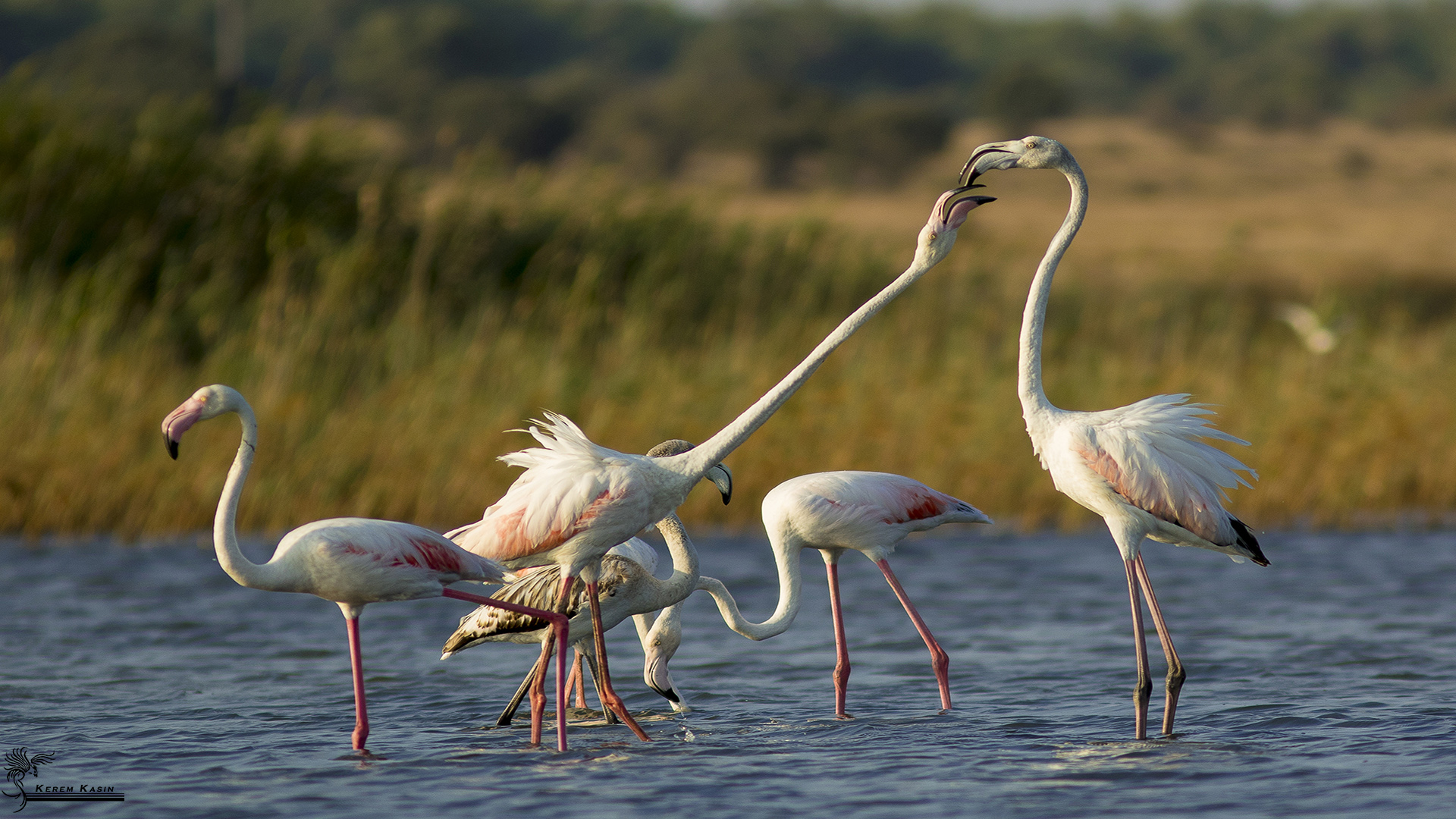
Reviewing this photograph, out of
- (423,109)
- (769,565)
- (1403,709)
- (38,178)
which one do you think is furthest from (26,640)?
(423,109)

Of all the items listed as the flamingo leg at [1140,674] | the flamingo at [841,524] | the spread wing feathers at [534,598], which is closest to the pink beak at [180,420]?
the spread wing feathers at [534,598]

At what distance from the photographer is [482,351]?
12594mm

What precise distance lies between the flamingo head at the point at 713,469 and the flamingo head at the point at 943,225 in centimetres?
106

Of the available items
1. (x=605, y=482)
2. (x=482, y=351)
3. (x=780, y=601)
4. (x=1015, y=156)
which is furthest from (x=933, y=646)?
(x=482, y=351)

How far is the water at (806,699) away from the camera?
20.0 ft

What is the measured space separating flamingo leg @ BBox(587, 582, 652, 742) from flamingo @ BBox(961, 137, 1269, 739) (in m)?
1.77

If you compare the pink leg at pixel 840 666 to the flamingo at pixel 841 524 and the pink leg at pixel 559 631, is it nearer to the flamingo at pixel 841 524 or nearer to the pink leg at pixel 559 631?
the flamingo at pixel 841 524

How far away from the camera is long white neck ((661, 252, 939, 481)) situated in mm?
6094

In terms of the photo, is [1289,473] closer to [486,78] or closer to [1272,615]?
[1272,615]

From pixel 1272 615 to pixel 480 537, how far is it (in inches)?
209

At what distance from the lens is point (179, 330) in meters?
13.4

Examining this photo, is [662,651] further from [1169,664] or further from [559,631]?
[1169,664]

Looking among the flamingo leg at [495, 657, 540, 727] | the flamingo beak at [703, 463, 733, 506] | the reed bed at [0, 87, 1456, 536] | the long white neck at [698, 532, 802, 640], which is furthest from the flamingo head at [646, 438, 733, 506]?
the reed bed at [0, 87, 1456, 536]

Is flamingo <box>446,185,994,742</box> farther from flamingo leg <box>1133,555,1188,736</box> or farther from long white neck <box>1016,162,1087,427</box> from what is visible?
flamingo leg <box>1133,555,1188,736</box>
